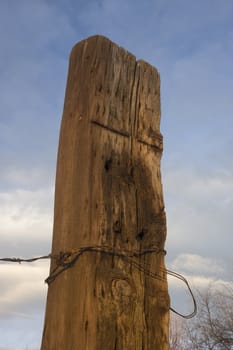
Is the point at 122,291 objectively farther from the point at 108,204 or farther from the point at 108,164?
the point at 108,164

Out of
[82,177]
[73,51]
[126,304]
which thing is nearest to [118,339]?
[126,304]

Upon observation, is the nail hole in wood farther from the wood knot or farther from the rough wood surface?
the wood knot

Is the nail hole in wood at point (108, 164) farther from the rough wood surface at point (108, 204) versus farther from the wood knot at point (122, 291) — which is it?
the wood knot at point (122, 291)

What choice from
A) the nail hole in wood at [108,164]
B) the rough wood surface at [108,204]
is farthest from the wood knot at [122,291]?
the nail hole in wood at [108,164]

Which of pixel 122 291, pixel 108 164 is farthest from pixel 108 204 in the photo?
pixel 122 291

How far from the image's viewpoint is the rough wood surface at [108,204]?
253 cm

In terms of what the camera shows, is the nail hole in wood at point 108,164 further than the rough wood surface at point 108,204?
Yes

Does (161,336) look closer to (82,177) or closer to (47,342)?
(47,342)

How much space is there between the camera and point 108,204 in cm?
271

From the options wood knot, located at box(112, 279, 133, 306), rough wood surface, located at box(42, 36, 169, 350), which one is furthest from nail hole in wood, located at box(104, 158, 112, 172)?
wood knot, located at box(112, 279, 133, 306)

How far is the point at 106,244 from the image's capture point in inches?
103

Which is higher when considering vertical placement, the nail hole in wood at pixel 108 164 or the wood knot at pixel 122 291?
the nail hole in wood at pixel 108 164

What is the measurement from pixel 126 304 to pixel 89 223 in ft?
1.50

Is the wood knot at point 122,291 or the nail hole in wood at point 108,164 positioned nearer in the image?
the wood knot at point 122,291
